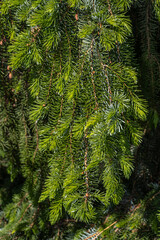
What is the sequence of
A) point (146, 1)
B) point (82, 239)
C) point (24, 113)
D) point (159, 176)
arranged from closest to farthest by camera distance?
point (146, 1) < point (24, 113) < point (82, 239) < point (159, 176)

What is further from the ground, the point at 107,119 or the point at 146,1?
the point at 146,1

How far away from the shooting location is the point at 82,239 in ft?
3.52

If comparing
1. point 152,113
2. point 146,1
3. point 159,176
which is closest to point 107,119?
point 152,113

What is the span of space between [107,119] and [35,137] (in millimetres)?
511

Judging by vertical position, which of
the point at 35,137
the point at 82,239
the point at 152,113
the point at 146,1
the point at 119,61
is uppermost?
the point at 146,1

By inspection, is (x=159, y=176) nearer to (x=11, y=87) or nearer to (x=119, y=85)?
(x=119, y=85)

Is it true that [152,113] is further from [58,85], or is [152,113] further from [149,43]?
[58,85]

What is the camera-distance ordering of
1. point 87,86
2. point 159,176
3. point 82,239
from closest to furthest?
point 87,86
point 82,239
point 159,176

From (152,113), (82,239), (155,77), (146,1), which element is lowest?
(82,239)

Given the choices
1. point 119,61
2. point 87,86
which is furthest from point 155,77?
point 87,86

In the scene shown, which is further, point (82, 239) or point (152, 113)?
point (82, 239)

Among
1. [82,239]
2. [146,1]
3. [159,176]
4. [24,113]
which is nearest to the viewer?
[146,1]

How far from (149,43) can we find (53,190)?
74 centimetres

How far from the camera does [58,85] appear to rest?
66 centimetres
